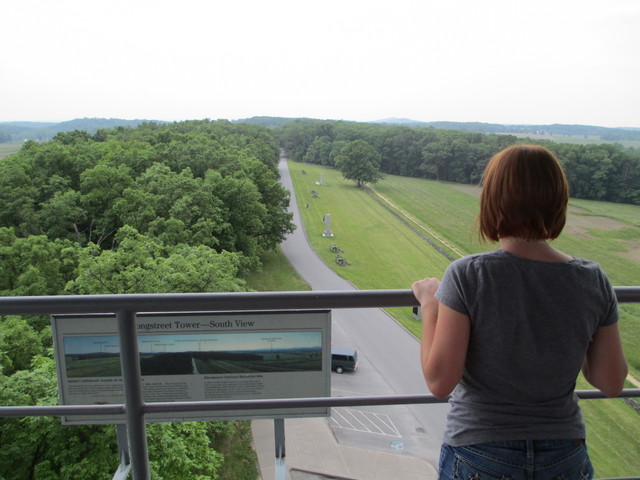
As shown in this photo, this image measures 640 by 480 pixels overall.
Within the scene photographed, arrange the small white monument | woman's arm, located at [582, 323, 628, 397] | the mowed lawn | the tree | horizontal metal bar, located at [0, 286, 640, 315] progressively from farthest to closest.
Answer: the tree, the small white monument, the mowed lawn, horizontal metal bar, located at [0, 286, 640, 315], woman's arm, located at [582, 323, 628, 397]

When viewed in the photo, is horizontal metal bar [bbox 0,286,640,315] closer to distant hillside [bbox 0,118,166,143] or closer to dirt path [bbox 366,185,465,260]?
dirt path [bbox 366,185,465,260]

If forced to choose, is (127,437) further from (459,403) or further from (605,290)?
(605,290)

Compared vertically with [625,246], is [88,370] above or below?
above

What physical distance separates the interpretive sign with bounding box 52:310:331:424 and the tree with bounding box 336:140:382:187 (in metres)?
62.6

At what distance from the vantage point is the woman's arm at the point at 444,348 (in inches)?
53.9

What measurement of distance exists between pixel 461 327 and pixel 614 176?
3092 cm

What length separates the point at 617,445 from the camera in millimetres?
9484

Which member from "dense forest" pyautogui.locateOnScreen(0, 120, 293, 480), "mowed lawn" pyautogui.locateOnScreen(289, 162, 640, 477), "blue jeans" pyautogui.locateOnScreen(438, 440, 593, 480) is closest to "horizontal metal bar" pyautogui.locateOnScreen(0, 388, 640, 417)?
"mowed lawn" pyautogui.locateOnScreen(289, 162, 640, 477)

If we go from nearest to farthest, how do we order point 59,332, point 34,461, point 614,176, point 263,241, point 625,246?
point 59,332, point 34,461, point 625,246, point 614,176, point 263,241

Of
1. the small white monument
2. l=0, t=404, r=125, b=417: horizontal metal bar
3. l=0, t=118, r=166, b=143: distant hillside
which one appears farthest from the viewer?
l=0, t=118, r=166, b=143: distant hillside

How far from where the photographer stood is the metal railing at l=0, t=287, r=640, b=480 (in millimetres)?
1801

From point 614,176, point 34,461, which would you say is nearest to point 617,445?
point 34,461

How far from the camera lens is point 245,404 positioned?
207 cm

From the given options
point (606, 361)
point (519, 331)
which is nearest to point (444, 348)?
point (519, 331)
